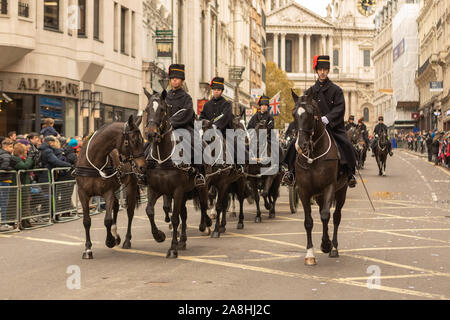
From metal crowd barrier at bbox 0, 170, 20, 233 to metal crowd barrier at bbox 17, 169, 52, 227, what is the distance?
10 cm

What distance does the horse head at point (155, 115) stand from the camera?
10.7 m

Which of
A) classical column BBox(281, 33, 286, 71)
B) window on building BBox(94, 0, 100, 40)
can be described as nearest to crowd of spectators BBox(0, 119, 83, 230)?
window on building BBox(94, 0, 100, 40)

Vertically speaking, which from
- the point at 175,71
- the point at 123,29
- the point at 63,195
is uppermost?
the point at 123,29

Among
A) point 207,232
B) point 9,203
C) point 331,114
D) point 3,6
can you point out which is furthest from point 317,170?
point 3,6

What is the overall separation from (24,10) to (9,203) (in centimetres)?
1169

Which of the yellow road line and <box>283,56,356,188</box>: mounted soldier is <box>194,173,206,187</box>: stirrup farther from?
<box>283,56,356,188</box>: mounted soldier

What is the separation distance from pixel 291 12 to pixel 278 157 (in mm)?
144633

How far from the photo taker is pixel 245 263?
1043 cm

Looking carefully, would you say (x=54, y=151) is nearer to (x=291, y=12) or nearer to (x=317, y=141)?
(x=317, y=141)

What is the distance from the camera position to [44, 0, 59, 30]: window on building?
2736 centimetres

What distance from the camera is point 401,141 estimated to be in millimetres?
85188

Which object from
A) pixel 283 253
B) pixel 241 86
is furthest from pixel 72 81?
pixel 241 86

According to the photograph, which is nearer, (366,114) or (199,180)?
(199,180)

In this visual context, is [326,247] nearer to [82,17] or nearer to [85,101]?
[85,101]
